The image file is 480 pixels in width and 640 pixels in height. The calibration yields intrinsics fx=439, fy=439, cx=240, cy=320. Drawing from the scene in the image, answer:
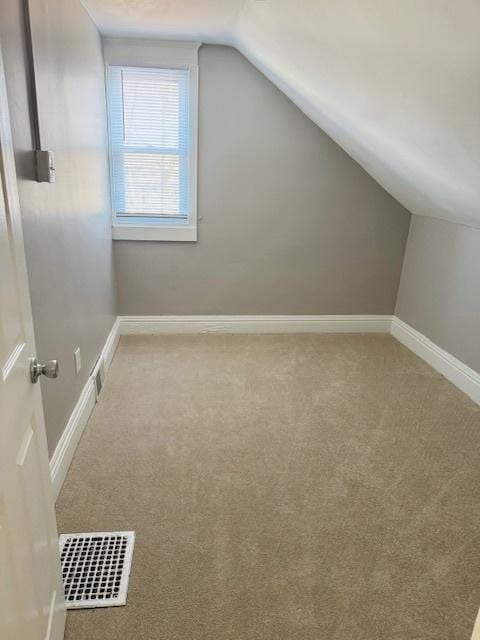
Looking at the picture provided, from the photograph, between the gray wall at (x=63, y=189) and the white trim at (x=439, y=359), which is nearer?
the gray wall at (x=63, y=189)

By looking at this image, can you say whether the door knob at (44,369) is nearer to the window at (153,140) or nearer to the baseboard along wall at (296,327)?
the baseboard along wall at (296,327)

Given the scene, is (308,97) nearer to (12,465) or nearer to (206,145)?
(206,145)

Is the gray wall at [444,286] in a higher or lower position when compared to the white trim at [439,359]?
higher

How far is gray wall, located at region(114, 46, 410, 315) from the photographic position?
3.27m

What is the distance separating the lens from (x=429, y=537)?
1715mm

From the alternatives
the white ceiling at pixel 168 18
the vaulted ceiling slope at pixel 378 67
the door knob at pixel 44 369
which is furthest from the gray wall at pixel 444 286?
the door knob at pixel 44 369

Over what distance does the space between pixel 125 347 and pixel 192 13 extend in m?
2.24

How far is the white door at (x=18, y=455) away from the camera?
0.85 metres

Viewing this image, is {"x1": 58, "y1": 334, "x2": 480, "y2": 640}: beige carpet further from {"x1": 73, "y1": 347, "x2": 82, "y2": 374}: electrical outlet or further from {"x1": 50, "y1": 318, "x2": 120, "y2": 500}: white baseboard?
{"x1": 73, "y1": 347, "x2": 82, "y2": 374}: electrical outlet

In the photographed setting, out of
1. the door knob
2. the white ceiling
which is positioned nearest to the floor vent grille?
the door knob

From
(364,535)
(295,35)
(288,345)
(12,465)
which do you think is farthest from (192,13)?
(364,535)

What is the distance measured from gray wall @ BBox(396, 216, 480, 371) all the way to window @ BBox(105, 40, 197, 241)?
6.01ft

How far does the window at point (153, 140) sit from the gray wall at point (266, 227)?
0.10 m

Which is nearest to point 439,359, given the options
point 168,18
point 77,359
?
point 77,359
